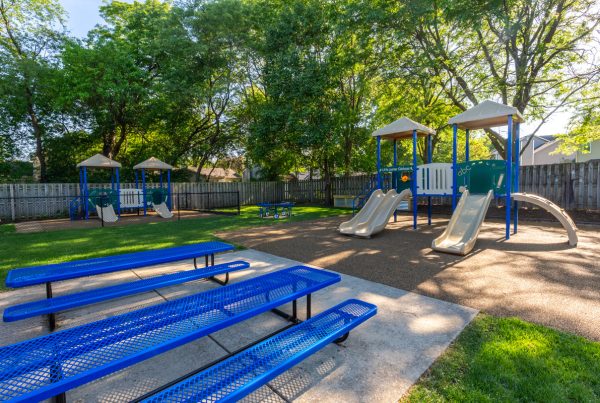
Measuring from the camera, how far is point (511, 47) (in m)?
11.4

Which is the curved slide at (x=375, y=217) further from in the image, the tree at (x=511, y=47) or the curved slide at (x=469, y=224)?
the tree at (x=511, y=47)

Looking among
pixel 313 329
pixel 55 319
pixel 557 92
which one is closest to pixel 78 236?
pixel 55 319

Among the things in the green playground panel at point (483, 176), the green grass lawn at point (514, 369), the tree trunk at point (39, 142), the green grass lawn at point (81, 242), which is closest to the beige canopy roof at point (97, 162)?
the green grass lawn at point (81, 242)

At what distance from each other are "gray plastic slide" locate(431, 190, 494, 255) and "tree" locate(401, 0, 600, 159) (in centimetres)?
593

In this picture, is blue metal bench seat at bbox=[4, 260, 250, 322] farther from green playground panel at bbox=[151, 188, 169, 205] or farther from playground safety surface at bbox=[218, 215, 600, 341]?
green playground panel at bbox=[151, 188, 169, 205]

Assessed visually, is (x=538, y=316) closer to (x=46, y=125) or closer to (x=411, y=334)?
(x=411, y=334)

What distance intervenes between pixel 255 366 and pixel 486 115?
8.36 meters

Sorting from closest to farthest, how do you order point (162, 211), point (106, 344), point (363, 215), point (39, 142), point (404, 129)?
point (106, 344) < point (363, 215) < point (404, 129) < point (162, 211) < point (39, 142)

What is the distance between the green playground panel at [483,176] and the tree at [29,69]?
20910 millimetres

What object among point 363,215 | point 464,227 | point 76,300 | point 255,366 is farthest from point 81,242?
point 464,227

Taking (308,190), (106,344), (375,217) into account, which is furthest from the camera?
(308,190)

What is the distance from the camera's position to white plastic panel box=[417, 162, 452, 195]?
8703 mm

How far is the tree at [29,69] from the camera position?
15.6 metres

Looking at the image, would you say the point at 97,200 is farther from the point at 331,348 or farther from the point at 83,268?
the point at 331,348
